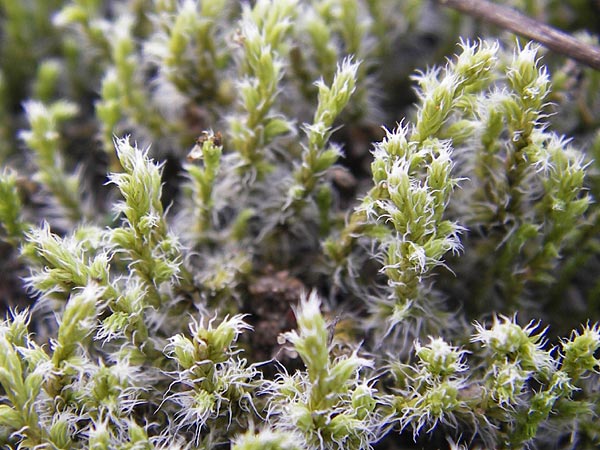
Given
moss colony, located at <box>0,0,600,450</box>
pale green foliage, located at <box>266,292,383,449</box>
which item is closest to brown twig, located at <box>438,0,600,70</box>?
moss colony, located at <box>0,0,600,450</box>

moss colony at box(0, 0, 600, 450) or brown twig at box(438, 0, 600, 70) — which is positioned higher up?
brown twig at box(438, 0, 600, 70)

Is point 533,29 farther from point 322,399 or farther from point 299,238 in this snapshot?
point 322,399

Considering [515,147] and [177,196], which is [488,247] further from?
[177,196]

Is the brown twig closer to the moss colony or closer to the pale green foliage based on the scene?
the moss colony

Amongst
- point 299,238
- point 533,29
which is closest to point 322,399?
point 299,238

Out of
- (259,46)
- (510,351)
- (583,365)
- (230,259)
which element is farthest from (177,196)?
(583,365)
